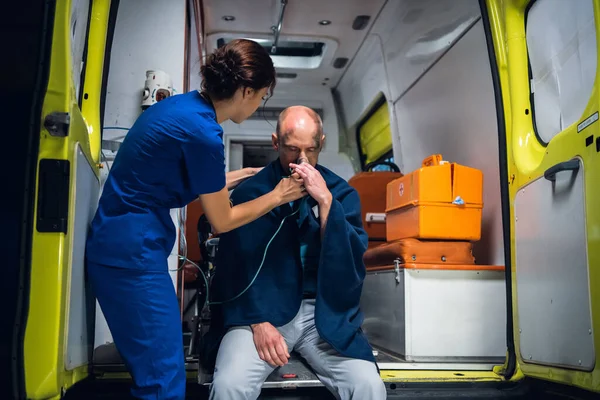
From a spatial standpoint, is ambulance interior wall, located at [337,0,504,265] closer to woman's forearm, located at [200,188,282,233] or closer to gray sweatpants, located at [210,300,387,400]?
gray sweatpants, located at [210,300,387,400]

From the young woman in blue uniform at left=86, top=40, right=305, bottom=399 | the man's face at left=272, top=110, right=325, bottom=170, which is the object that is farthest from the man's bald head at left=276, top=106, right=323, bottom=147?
the young woman in blue uniform at left=86, top=40, right=305, bottom=399

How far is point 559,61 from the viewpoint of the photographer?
2512mm

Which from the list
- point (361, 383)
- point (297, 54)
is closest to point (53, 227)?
point (361, 383)

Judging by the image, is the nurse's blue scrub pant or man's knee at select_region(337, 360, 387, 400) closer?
the nurse's blue scrub pant

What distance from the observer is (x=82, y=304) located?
2105mm

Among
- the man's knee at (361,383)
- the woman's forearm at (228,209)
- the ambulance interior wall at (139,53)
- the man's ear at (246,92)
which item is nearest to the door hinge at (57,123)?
the woman's forearm at (228,209)

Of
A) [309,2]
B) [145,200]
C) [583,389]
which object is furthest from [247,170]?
[309,2]

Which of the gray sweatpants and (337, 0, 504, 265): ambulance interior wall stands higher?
(337, 0, 504, 265): ambulance interior wall

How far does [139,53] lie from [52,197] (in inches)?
59.0

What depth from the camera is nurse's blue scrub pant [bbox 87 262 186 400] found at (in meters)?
1.93

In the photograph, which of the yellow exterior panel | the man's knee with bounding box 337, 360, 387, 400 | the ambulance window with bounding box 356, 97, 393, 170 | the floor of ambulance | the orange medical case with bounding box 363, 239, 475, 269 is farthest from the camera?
the ambulance window with bounding box 356, 97, 393, 170

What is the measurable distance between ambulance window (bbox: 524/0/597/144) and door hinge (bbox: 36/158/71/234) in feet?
6.96

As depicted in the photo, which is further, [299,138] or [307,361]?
[299,138]

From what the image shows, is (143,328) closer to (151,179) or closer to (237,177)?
(151,179)
